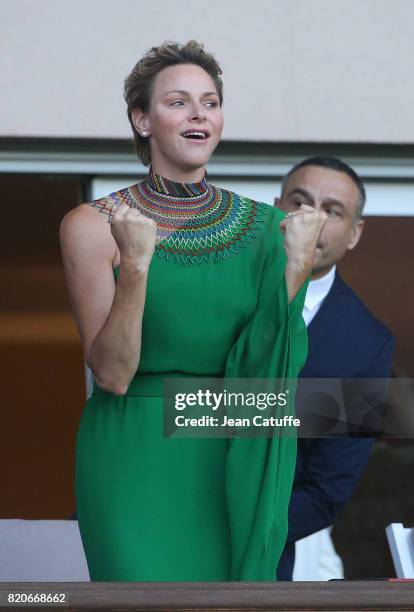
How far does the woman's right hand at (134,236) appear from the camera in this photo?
104 inches

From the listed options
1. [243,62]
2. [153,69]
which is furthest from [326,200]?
[153,69]

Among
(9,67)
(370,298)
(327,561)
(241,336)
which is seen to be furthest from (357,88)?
(241,336)

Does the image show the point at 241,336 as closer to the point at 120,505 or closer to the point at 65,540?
the point at 120,505

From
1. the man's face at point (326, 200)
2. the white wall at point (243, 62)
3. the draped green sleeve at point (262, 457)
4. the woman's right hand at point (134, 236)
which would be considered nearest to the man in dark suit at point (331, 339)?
the man's face at point (326, 200)

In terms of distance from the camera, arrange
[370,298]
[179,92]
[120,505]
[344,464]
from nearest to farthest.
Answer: [120,505] → [179,92] → [344,464] → [370,298]

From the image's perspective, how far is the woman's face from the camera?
2.94 metres

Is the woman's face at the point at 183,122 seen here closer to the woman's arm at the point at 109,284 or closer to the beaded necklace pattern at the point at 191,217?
the beaded necklace pattern at the point at 191,217

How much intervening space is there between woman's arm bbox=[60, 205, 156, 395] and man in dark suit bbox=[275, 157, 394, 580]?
81cm

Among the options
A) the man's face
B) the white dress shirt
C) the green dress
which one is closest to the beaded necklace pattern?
the green dress

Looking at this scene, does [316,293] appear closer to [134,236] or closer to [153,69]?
[153,69]

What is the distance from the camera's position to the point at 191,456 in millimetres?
2814

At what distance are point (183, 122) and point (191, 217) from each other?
0.64 feet

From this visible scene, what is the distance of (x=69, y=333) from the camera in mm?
5945

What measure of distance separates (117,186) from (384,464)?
3.99ft
